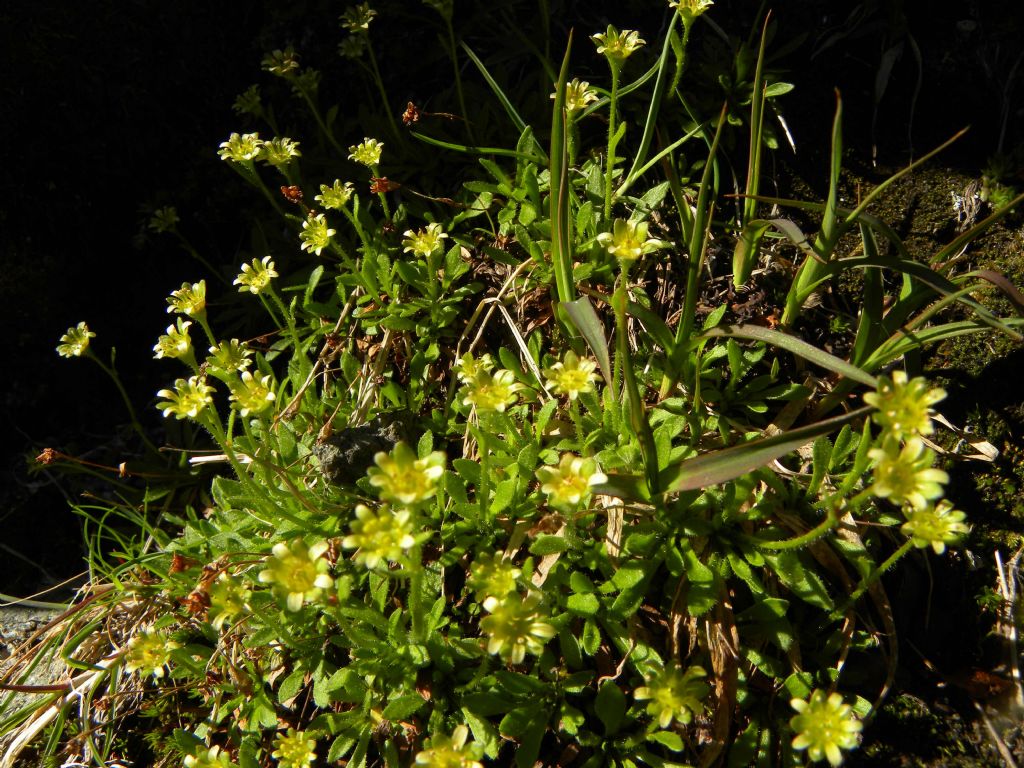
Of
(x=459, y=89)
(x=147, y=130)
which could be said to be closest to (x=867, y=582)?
(x=459, y=89)

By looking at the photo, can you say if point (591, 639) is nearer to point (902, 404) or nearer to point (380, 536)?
point (380, 536)

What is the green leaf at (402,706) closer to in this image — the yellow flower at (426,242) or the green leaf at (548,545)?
the green leaf at (548,545)

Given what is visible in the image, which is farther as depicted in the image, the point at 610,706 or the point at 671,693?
the point at 610,706

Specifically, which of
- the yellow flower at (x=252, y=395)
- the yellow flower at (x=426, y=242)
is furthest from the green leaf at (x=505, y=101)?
the yellow flower at (x=252, y=395)

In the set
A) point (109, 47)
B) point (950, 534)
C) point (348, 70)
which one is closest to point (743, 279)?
point (950, 534)

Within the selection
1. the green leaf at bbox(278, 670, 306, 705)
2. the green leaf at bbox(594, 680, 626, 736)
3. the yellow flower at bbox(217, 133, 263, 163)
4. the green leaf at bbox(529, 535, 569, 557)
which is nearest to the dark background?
the yellow flower at bbox(217, 133, 263, 163)

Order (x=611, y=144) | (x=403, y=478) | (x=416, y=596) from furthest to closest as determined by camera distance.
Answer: (x=611, y=144) → (x=416, y=596) → (x=403, y=478)

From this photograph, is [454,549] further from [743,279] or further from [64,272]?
[64,272]
